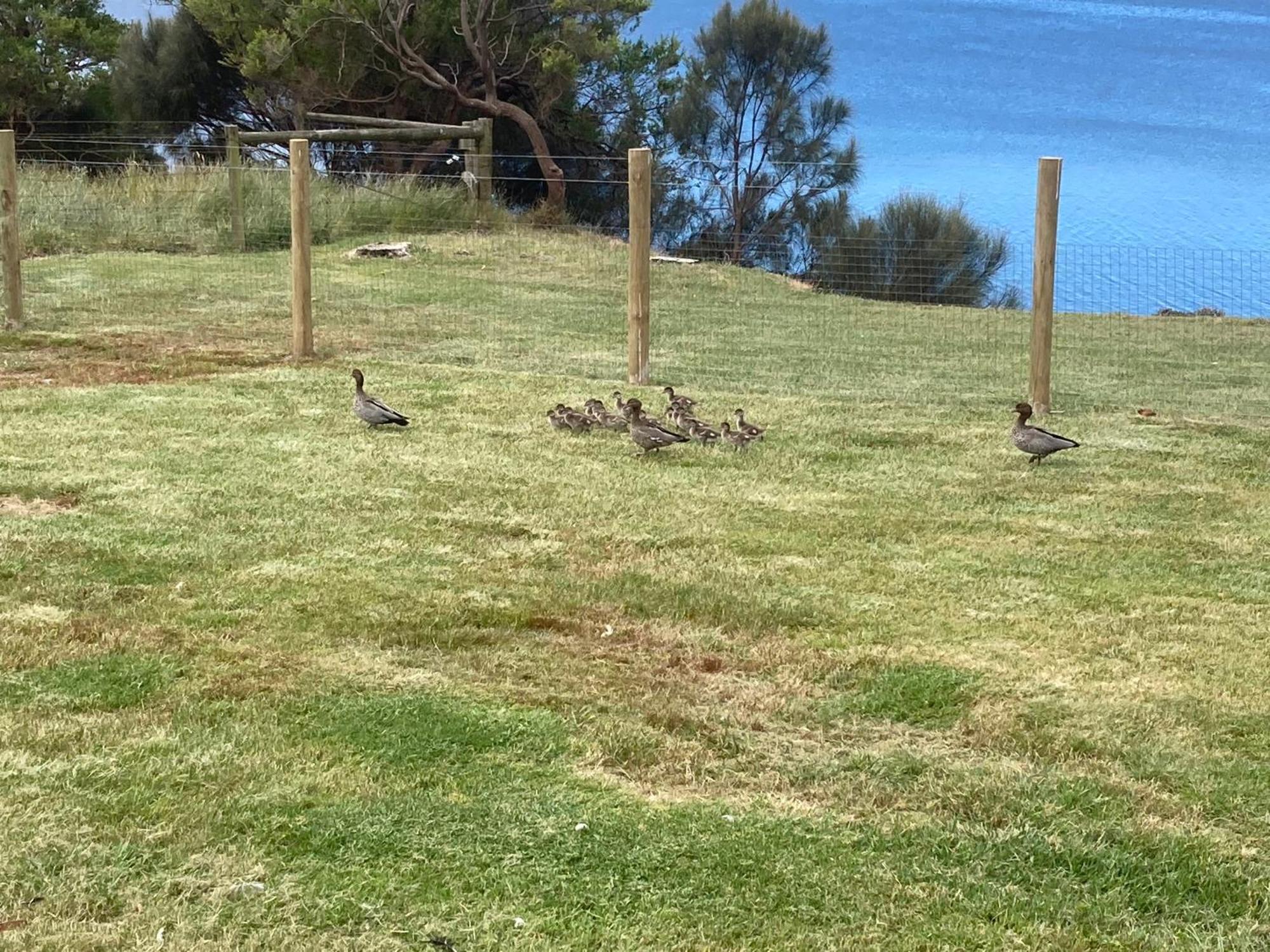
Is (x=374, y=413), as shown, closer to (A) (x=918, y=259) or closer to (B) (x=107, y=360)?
(B) (x=107, y=360)

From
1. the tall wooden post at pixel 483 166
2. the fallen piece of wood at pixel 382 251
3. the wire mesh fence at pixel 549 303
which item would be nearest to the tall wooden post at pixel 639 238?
the wire mesh fence at pixel 549 303

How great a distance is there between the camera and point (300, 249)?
12445 millimetres

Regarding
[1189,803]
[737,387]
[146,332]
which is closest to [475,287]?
[146,332]

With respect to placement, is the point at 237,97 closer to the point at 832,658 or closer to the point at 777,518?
the point at 777,518

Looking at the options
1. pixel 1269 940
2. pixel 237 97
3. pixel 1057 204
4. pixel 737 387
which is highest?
pixel 237 97

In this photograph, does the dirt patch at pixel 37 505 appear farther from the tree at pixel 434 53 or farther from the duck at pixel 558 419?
the tree at pixel 434 53

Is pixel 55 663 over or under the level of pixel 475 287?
under

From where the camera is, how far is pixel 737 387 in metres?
12.0

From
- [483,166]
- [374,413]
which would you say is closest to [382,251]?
[483,166]

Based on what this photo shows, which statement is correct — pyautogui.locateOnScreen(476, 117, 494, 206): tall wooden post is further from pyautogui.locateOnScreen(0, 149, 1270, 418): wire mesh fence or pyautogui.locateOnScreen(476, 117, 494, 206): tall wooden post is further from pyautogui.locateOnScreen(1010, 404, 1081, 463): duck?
pyautogui.locateOnScreen(1010, 404, 1081, 463): duck

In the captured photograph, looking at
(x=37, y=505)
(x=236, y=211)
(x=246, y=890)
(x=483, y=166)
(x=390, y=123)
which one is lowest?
(x=246, y=890)

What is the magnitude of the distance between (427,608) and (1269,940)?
3417mm

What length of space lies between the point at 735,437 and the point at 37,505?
4.07m

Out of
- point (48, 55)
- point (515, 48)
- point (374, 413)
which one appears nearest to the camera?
point (374, 413)
